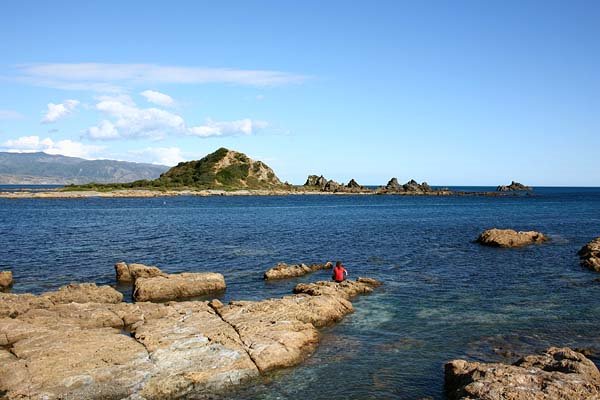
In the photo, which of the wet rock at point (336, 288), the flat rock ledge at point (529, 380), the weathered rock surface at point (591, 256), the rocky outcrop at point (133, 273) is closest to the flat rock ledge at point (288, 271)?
the wet rock at point (336, 288)

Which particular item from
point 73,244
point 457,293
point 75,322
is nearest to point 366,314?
point 457,293

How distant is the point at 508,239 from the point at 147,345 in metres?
48.4

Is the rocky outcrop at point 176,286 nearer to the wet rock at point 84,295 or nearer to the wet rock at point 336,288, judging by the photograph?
the wet rock at point 84,295

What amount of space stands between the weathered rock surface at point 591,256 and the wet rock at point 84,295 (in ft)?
134

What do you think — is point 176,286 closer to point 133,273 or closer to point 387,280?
point 133,273

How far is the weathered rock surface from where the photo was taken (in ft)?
144

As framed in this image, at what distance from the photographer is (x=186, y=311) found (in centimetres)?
2658

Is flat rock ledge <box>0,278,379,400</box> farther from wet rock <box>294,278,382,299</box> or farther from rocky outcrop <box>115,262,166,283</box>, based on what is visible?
rocky outcrop <box>115,262,166,283</box>

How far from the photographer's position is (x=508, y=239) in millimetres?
57719

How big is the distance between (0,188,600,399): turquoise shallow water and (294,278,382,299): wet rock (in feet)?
4.16

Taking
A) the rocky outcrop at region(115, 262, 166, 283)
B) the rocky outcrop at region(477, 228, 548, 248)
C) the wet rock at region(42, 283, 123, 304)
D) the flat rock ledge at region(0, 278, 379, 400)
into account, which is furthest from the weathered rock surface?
the wet rock at region(42, 283, 123, 304)

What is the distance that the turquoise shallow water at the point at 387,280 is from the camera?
21463 mm

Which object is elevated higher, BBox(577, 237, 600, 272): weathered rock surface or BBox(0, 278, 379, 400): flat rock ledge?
BBox(577, 237, 600, 272): weathered rock surface

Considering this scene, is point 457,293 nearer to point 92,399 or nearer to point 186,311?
point 186,311
